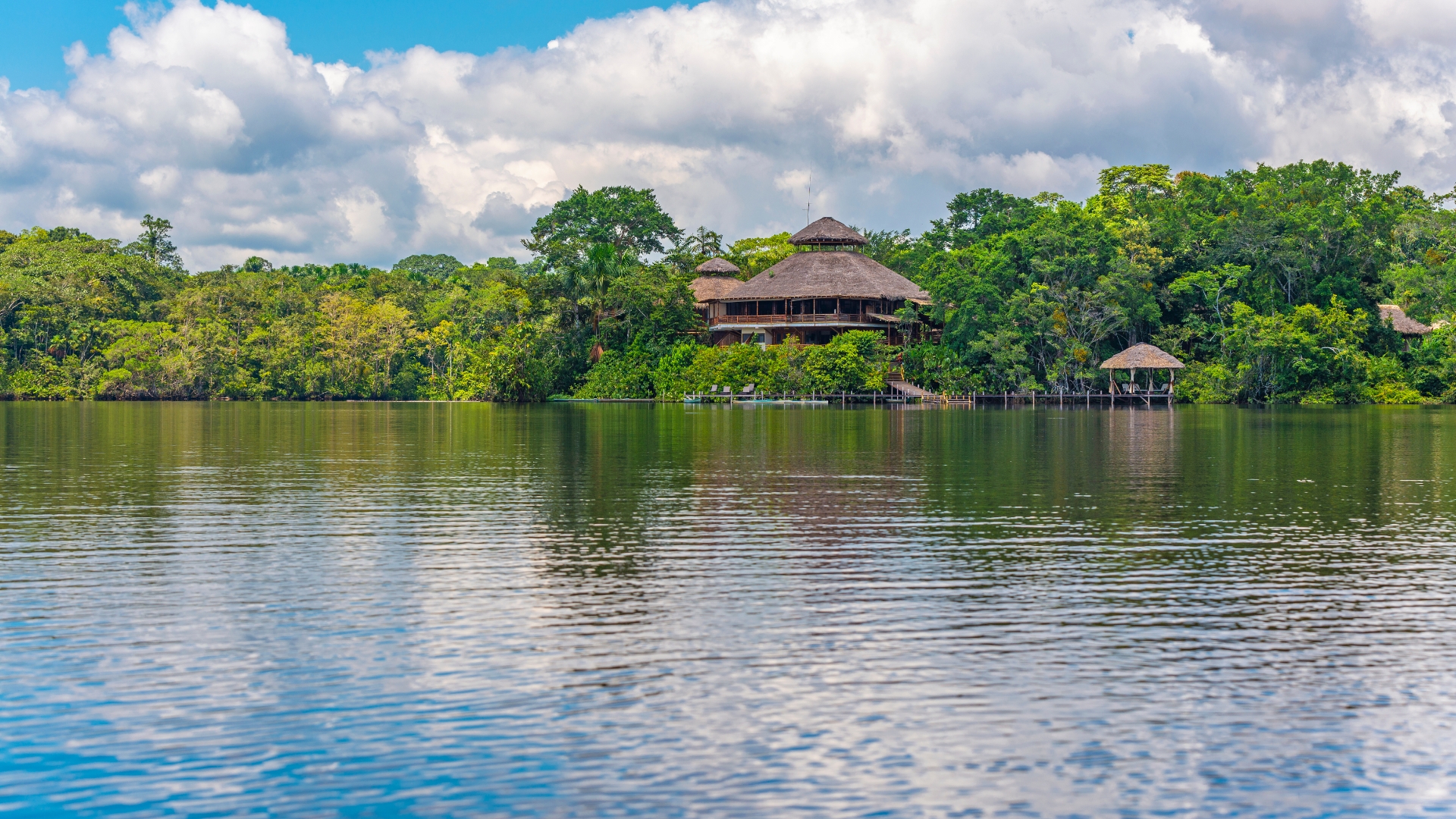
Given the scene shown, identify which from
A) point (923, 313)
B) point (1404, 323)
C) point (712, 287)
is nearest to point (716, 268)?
point (712, 287)

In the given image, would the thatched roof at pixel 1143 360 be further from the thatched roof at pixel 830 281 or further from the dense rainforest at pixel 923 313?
the thatched roof at pixel 830 281

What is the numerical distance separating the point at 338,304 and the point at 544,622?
8690cm

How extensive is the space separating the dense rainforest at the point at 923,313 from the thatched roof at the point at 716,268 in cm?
114

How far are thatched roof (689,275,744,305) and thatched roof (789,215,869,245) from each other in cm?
552

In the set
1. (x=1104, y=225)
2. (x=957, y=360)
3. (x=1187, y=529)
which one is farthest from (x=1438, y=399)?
(x=1187, y=529)

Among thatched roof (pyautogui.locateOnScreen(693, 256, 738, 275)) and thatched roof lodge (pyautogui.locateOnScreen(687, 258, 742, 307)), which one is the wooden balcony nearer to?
thatched roof lodge (pyautogui.locateOnScreen(687, 258, 742, 307))

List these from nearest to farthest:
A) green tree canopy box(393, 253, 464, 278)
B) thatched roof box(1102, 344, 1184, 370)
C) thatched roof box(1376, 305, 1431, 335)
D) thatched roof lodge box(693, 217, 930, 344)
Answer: thatched roof box(1102, 344, 1184, 370) < thatched roof box(1376, 305, 1431, 335) < thatched roof lodge box(693, 217, 930, 344) < green tree canopy box(393, 253, 464, 278)

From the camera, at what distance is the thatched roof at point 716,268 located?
281 feet

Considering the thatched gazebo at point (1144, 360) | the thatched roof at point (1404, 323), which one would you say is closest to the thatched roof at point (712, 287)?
the thatched gazebo at point (1144, 360)

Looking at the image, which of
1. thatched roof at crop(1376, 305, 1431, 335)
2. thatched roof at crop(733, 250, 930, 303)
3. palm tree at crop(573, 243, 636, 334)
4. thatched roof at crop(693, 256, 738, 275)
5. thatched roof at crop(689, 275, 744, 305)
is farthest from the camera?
thatched roof at crop(693, 256, 738, 275)

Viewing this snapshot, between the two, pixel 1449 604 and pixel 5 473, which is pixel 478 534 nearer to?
pixel 1449 604

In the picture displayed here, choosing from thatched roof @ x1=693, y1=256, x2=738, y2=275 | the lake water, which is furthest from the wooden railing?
the lake water

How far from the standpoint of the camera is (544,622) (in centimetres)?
1066

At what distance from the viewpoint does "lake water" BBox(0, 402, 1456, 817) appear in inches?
272
